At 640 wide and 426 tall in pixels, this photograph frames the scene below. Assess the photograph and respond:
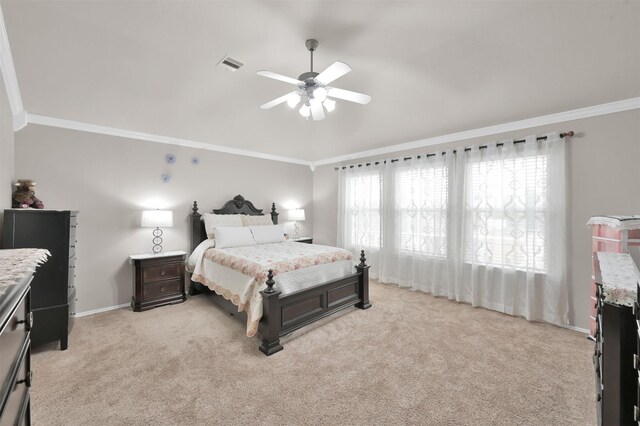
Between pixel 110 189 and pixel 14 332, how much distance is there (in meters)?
3.27

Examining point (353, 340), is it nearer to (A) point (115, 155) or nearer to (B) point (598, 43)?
(B) point (598, 43)

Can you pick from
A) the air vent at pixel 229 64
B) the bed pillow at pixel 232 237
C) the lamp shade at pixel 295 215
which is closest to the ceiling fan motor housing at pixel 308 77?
the air vent at pixel 229 64

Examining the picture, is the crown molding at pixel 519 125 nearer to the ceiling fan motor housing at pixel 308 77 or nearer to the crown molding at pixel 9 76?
the ceiling fan motor housing at pixel 308 77

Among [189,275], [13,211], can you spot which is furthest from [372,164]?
[13,211]

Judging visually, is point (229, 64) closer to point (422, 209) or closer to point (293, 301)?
point (293, 301)

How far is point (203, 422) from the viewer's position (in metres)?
1.71

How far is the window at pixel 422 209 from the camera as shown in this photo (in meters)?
4.10

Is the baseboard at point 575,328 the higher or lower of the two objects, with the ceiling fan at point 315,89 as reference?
lower

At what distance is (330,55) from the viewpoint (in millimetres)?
2305

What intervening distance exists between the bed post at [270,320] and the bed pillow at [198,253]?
68.1 inches

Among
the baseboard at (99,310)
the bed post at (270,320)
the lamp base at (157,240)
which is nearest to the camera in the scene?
the bed post at (270,320)

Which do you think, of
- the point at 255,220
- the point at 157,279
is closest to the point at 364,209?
the point at 255,220

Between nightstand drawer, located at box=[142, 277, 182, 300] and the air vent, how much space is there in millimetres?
2959

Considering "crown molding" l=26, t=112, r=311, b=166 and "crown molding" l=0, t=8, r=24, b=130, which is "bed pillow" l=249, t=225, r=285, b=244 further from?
"crown molding" l=0, t=8, r=24, b=130
